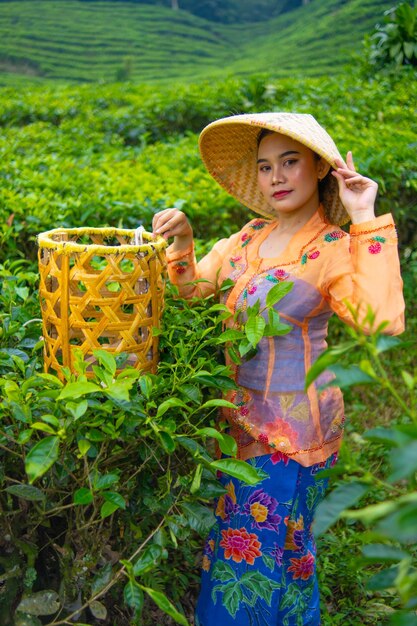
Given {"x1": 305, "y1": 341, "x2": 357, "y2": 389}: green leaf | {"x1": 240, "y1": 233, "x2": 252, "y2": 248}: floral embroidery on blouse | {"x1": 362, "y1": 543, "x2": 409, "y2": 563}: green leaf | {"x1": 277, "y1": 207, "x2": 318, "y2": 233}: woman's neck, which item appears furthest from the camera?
{"x1": 240, "y1": 233, "x2": 252, "y2": 248}: floral embroidery on blouse

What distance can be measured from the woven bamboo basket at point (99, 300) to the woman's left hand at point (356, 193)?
16.4 inches

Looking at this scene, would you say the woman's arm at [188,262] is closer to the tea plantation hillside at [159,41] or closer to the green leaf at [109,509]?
the green leaf at [109,509]

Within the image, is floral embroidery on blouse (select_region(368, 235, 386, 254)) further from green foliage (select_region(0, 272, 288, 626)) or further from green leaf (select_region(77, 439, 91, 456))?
green leaf (select_region(77, 439, 91, 456))

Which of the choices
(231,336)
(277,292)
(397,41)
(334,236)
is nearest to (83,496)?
(231,336)

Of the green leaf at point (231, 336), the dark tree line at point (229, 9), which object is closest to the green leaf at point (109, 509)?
the green leaf at point (231, 336)

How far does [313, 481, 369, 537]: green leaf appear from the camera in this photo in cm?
84

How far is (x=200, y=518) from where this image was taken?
138cm

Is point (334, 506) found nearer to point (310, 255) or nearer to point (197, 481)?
point (197, 481)

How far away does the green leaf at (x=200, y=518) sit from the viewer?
1379 mm

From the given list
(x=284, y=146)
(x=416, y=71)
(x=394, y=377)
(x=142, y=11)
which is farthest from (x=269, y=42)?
(x=284, y=146)

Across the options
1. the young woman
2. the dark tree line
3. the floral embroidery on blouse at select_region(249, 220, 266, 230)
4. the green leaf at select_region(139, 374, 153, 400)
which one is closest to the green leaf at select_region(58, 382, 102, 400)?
the green leaf at select_region(139, 374, 153, 400)

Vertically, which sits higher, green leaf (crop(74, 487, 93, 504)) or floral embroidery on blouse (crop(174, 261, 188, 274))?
floral embroidery on blouse (crop(174, 261, 188, 274))

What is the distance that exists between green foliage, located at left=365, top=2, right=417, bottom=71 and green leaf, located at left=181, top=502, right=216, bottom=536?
6.52 metres

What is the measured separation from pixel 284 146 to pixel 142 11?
1905 cm
